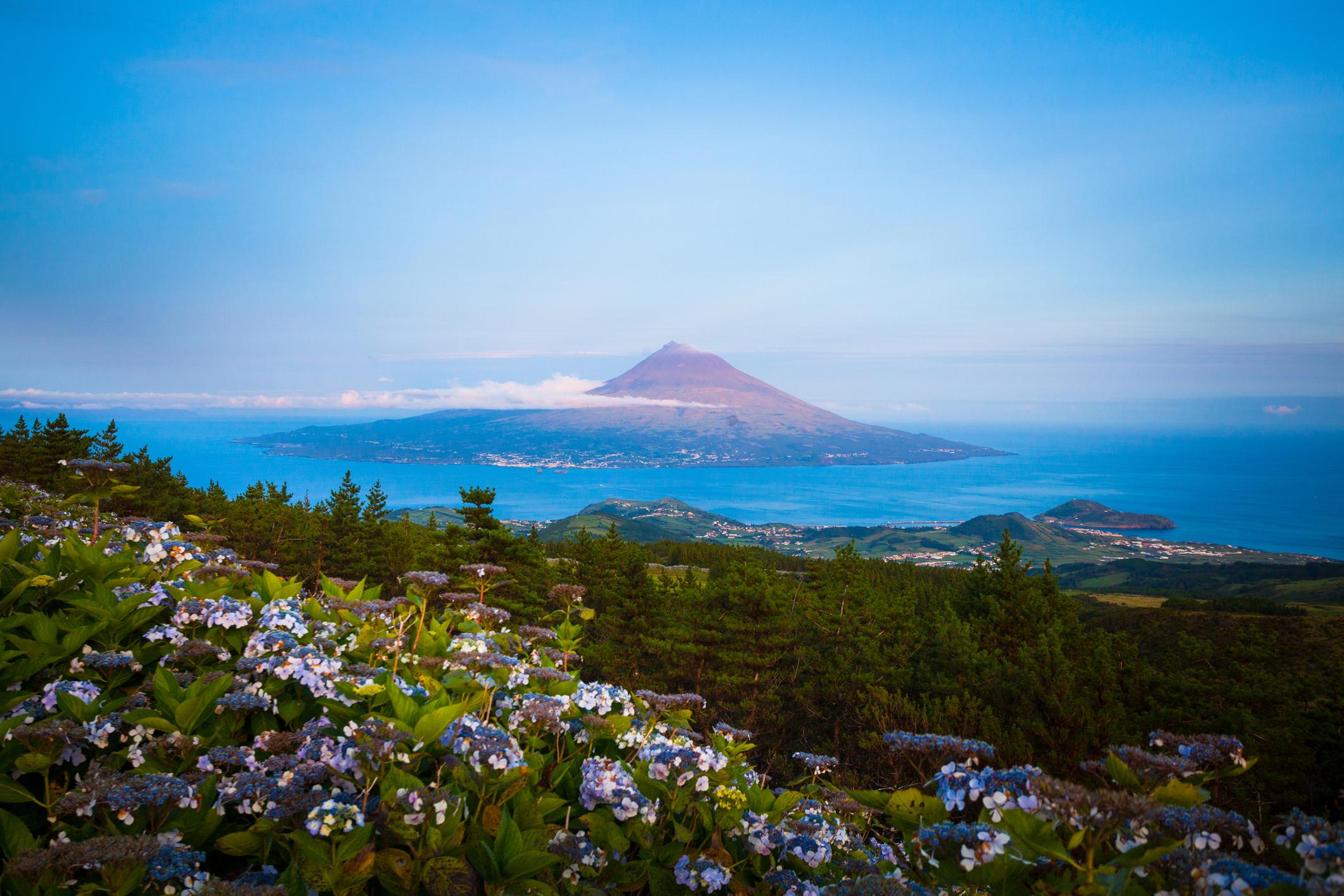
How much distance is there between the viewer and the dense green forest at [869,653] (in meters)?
19.1

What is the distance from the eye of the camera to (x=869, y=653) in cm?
2555

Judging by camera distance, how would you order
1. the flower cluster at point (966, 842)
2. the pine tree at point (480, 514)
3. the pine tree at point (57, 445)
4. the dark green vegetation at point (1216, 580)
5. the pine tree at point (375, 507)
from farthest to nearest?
the dark green vegetation at point (1216, 580) < the pine tree at point (375, 507) < the pine tree at point (57, 445) < the pine tree at point (480, 514) < the flower cluster at point (966, 842)

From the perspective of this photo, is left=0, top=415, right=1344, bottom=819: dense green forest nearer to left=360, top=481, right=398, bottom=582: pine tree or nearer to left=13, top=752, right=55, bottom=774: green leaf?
left=360, top=481, right=398, bottom=582: pine tree

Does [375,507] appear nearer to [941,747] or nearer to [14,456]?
[14,456]

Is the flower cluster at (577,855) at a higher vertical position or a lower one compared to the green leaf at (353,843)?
lower

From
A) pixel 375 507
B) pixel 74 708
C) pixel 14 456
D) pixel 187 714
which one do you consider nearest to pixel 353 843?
pixel 187 714

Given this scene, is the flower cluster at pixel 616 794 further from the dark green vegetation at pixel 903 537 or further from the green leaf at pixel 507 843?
the dark green vegetation at pixel 903 537

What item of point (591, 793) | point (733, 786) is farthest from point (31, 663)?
point (733, 786)

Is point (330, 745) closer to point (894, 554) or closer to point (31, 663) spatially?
point (31, 663)

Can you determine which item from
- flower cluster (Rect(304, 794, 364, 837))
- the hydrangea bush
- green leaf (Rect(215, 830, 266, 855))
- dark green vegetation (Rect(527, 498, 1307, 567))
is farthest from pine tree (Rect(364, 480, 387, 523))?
dark green vegetation (Rect(527, 498, 1307, 567))

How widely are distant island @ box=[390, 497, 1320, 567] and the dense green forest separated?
296 feet

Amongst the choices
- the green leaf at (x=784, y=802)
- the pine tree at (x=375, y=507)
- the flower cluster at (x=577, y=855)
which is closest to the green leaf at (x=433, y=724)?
the flower cluster at (x=577, y=855)

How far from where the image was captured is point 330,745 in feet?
7.50

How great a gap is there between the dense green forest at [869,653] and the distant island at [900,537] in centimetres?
9027
